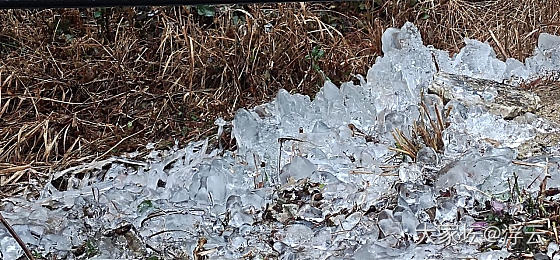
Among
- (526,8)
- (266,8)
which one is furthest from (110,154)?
(526,8)

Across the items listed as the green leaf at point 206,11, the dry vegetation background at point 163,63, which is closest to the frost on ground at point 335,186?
the dry vegetation background at point 163,63

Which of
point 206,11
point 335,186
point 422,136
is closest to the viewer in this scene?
point 335,186

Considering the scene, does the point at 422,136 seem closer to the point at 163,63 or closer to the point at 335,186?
the point at 335,186

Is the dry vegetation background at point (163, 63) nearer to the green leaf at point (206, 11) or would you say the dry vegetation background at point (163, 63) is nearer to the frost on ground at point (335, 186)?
the green leaf at point (206, 11)

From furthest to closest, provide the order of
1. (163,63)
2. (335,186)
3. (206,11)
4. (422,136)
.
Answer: (206,11) → (163,63) → (422,136) → (335,186)

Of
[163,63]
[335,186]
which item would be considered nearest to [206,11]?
[163,63]

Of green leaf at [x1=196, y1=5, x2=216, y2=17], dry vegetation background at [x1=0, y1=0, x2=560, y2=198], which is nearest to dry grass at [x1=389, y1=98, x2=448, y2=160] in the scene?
dry vegetation background at [x1=0, y1=0, x2=560, y2=198]

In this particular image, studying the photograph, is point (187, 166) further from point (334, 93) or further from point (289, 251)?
point (289, 251)
